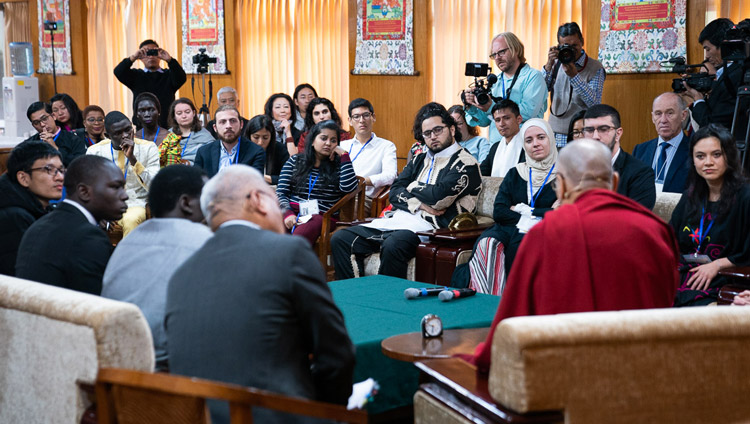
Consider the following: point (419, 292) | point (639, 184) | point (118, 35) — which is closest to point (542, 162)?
point (639, 184)

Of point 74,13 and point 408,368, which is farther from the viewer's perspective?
point 74,13

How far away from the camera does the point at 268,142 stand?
621 centimetres

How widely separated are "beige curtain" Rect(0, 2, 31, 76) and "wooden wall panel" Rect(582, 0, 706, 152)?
894 cm

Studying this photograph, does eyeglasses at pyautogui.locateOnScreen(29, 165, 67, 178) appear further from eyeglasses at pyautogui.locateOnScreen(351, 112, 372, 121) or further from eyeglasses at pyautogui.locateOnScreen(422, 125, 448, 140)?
eyeglasses at pyautogui.locateOnScreen(351, 112, 372, 121)

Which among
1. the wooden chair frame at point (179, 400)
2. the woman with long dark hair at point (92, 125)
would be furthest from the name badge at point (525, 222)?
the woman with long dark hair at point (92, 125)

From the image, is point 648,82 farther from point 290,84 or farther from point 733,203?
point 290,84

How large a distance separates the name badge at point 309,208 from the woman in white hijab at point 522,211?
126cm

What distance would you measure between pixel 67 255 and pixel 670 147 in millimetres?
3694

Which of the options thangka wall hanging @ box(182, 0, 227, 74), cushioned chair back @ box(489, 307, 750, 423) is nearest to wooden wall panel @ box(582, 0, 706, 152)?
cushioned chair back @ box(489, 307, 750, 423)

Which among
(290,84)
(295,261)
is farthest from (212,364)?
(290,84)

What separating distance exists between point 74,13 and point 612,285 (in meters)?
10.5

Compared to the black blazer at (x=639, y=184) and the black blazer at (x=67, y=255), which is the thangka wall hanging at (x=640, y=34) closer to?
the black blazer at (x=639, y=184)

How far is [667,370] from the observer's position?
199cm

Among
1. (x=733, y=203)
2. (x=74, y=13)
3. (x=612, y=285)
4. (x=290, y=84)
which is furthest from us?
(x=74, y=13)
